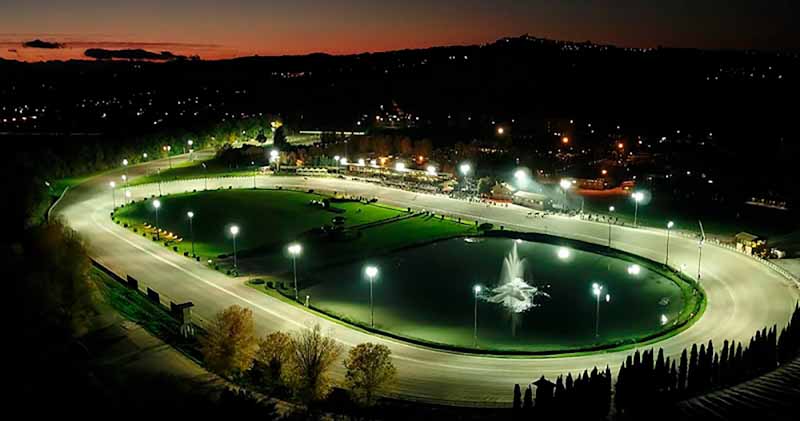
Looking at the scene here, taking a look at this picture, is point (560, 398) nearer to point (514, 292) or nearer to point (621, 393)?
point (621, 393)

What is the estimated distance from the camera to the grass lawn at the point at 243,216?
1574 inches

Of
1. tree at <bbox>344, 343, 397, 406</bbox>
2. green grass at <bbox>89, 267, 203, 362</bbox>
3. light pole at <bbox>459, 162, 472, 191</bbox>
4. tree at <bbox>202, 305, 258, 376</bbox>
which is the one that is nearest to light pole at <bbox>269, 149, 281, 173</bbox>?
light pole at <bbox>459, 162, 472, 191</bbox>

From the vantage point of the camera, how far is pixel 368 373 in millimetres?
18250

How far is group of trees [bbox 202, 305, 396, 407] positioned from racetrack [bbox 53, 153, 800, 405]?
6.25 ft

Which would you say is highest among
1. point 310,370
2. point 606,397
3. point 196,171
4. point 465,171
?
point 465,171

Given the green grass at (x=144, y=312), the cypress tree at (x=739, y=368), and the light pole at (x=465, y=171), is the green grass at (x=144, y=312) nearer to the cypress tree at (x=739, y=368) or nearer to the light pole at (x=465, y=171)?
the cypress tree at (x=739, y=368)

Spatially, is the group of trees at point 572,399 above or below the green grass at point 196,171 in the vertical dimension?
below

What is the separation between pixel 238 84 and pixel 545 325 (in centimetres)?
18688

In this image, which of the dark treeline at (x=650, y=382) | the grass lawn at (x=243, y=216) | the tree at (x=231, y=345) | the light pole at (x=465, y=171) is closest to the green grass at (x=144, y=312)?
the tree at (x=231, y=345)

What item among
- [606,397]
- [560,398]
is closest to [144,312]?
[560,398]

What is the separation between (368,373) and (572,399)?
555 centimetres

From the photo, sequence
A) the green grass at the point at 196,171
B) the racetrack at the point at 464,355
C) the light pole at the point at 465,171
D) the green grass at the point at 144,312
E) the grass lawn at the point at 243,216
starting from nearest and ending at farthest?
the racetrack at the point at 464,355, the green grass at the point at 144,312, the grass lawn at the point at 243,216, the light pole at the point at 465,171, the green grass at the point at 196,171

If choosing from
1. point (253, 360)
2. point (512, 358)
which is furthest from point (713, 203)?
point (253, 360)

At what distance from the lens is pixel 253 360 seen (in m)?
21.5
